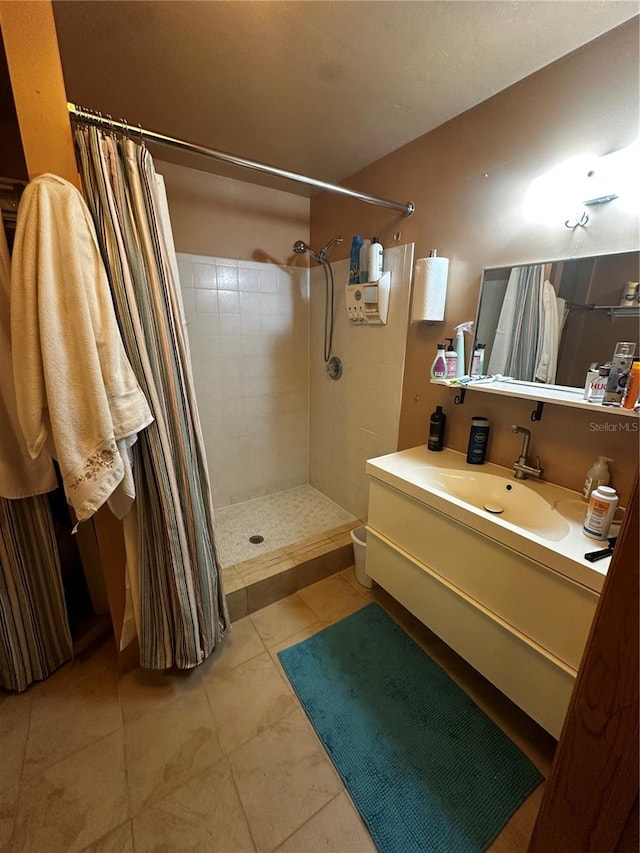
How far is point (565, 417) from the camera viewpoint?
1257 mm

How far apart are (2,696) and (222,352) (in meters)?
1.88

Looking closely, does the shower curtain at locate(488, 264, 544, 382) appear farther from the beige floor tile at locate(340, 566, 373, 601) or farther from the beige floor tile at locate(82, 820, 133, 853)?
the beige floor tile at locate(82, 820, 133, 853)

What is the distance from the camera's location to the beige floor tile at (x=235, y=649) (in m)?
1.43

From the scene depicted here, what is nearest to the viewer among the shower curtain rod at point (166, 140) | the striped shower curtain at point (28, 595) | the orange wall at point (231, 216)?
the shower curtain rod at point (166, 140)

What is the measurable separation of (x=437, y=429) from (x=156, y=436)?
1.23 meters

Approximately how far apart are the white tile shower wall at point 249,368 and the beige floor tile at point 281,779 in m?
1.50

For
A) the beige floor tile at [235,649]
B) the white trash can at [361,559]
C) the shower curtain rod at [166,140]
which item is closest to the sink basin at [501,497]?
the white trash can at [361,559]

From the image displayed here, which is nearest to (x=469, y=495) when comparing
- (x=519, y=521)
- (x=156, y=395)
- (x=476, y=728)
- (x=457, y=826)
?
(x=519, y=521)

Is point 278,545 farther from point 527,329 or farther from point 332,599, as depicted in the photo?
point 527,329

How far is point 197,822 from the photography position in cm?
97

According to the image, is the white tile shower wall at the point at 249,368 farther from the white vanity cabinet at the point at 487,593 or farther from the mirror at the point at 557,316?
the mirror at the point at 557,316

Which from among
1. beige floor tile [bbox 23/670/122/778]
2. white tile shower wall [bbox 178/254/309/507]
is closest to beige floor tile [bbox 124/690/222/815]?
beige floor tile [bbox 23/670/122/778]

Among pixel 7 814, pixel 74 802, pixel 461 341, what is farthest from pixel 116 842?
pixel 461 341

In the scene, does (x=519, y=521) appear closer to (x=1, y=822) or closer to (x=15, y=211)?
(x=1, y=822)
